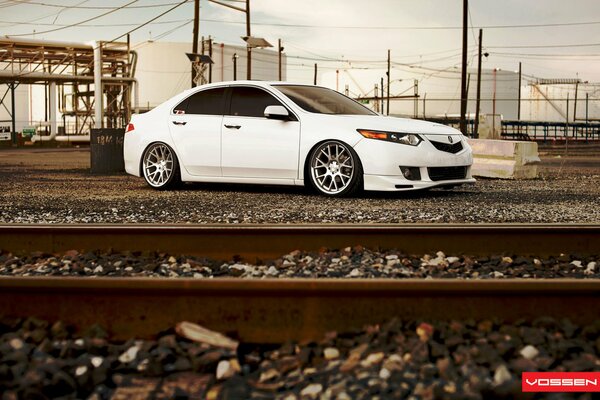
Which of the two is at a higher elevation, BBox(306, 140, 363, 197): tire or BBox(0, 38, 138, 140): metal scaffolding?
BBox(0, 38, 138, 140): metal scaffolding

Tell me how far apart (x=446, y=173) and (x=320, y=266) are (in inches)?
201

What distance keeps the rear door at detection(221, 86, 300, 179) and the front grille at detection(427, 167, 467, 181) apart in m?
1.67

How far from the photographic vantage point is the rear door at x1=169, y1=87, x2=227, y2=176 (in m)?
10.3

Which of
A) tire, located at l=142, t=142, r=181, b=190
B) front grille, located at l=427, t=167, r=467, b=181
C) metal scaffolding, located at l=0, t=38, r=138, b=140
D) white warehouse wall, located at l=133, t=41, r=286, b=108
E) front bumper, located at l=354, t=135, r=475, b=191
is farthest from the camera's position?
white warehouse wall, located at l=133, t=41, r=286, b=108

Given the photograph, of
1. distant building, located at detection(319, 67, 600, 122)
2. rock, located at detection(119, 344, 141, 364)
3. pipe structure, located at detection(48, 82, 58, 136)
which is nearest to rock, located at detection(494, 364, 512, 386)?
rock, located at detection(119, 344, 141, 364)

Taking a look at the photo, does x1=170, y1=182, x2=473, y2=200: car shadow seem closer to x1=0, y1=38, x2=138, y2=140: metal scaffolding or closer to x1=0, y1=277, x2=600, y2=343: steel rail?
x1=0, y1=277, x2=600, y2=343: steel rail

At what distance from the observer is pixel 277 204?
355 inches

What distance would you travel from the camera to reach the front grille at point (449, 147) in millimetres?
9641

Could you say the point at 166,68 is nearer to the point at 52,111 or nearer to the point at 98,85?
the point at 52,111

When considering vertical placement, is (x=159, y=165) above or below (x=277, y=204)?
above

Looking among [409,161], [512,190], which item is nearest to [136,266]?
[409,161]

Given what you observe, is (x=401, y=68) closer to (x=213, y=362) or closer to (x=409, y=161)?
(x=409, y=161)

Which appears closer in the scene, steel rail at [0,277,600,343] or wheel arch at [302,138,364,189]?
steel rail at [0,277,600,343]

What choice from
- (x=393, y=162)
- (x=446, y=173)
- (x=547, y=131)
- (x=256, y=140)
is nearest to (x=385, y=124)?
(x=393, y=162)
